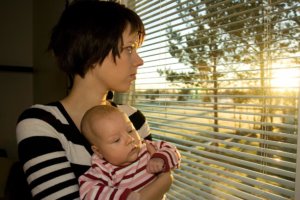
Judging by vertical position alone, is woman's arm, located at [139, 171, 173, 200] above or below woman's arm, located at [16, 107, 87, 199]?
below

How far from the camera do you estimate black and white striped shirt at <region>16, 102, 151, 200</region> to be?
2.69ft

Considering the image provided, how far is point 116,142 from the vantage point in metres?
0.88

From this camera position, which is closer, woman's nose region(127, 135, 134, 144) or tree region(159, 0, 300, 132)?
woman's nose region(127, 135, 134, 144)

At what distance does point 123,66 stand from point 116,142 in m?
0.28

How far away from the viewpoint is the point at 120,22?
987mm

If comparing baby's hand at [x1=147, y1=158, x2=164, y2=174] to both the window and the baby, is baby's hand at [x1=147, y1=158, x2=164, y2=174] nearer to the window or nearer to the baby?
the baby

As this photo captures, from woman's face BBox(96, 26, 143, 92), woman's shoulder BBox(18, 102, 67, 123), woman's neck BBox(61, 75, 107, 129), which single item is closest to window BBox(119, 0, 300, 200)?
woman's face BBox(96, 26, 143, 92)

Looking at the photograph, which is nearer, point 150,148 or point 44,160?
point 44,160

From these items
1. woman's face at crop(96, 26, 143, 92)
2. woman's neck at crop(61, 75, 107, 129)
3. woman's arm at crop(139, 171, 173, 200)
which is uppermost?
woman's face at crop(96, 26, 143, 92)

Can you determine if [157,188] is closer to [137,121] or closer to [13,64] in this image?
[137,121]

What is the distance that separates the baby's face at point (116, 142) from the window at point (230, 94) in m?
0.49

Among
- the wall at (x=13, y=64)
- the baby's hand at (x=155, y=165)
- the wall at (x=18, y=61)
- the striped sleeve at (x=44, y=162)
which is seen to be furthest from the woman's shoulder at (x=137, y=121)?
the wall at (x=13, y=64)

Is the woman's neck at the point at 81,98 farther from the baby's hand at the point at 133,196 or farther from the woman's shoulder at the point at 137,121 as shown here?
the baby's hand at the point at 133,196

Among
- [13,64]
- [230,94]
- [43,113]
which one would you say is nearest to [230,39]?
A: [230,94]
